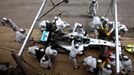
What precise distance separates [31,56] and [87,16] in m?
2.60

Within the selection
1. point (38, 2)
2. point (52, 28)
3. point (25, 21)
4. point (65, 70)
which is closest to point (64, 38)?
point (52, 28)

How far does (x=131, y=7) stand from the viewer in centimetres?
793

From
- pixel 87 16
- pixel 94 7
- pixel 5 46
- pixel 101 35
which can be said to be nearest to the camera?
pixel 101 35

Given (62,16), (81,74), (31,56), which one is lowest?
(81,74)

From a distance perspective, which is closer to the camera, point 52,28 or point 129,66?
point 129,66

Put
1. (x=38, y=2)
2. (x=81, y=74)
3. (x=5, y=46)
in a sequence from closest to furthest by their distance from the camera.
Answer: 1. (x=81, y=74)
2. (x=5, y=46)
3. (x=38, y=2)

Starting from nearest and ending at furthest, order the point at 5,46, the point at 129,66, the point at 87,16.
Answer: the point at 129,66
the point at 5,46
the point at 87,16

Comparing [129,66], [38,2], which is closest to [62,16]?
[38,2]

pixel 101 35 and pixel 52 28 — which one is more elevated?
pixel 52 28

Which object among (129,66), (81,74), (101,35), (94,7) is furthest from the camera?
→ (94,7)

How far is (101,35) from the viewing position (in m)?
6.23

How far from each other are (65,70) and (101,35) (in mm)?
1386

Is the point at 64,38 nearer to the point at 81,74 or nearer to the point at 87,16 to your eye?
the point at 81,74

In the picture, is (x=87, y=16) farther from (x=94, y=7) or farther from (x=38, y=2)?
(x=38, y=2)
